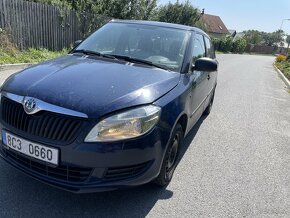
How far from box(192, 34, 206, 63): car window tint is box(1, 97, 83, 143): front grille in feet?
6.85

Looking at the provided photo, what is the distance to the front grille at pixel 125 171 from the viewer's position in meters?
2.56

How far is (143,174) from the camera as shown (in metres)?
2.70

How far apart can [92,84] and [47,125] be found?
58cm

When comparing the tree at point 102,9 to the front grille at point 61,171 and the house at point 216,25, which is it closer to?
the front grille at point 61,171

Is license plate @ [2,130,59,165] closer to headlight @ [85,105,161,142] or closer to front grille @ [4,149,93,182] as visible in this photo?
front grille @ [4,149,93,182]

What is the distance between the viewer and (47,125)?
8.21ft

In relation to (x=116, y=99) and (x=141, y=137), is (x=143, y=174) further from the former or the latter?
(x=116, y=99)

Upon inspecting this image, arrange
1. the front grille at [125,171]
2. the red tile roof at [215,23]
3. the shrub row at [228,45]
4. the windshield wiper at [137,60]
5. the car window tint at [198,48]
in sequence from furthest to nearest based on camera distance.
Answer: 1. the red tile roof at [215,23]
2. the shrub row at [228,45]
3. the car window tint at [198,48]
4. the windshield wiper at [137,60]
5. the front grille at [125,171]

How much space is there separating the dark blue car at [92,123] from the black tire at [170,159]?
0.04ft

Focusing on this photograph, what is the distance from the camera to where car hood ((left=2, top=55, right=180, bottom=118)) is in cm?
255

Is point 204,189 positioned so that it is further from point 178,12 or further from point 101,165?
point 178,12

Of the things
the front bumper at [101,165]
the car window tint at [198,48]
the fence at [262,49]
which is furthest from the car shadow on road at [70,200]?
the fence at [262,49]

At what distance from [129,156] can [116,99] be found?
496 mm

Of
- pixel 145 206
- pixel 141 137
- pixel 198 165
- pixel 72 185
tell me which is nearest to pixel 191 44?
pixel 198 165
